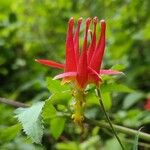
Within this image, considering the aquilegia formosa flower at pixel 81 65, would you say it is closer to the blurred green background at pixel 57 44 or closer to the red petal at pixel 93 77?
the red petal at pixel 93 77

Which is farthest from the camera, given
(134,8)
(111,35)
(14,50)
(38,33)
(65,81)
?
(38,33)

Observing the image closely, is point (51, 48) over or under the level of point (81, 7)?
under

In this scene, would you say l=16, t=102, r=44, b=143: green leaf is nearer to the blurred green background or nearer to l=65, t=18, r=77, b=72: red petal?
l=65, t=18, r=77, b=72: red petal

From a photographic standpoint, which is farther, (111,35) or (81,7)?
(81,7)

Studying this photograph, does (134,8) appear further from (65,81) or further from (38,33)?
(65,81)

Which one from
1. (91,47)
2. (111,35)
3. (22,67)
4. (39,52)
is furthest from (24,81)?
(91,47)

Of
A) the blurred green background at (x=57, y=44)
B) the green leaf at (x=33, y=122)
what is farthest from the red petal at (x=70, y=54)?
the blurred green background at (x=57, y=44)

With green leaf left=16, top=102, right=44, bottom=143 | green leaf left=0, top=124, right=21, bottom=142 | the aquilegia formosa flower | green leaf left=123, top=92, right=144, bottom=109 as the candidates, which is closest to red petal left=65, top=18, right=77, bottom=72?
the aquilegia formosa flower

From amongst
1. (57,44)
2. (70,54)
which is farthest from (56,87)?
(57,44)
